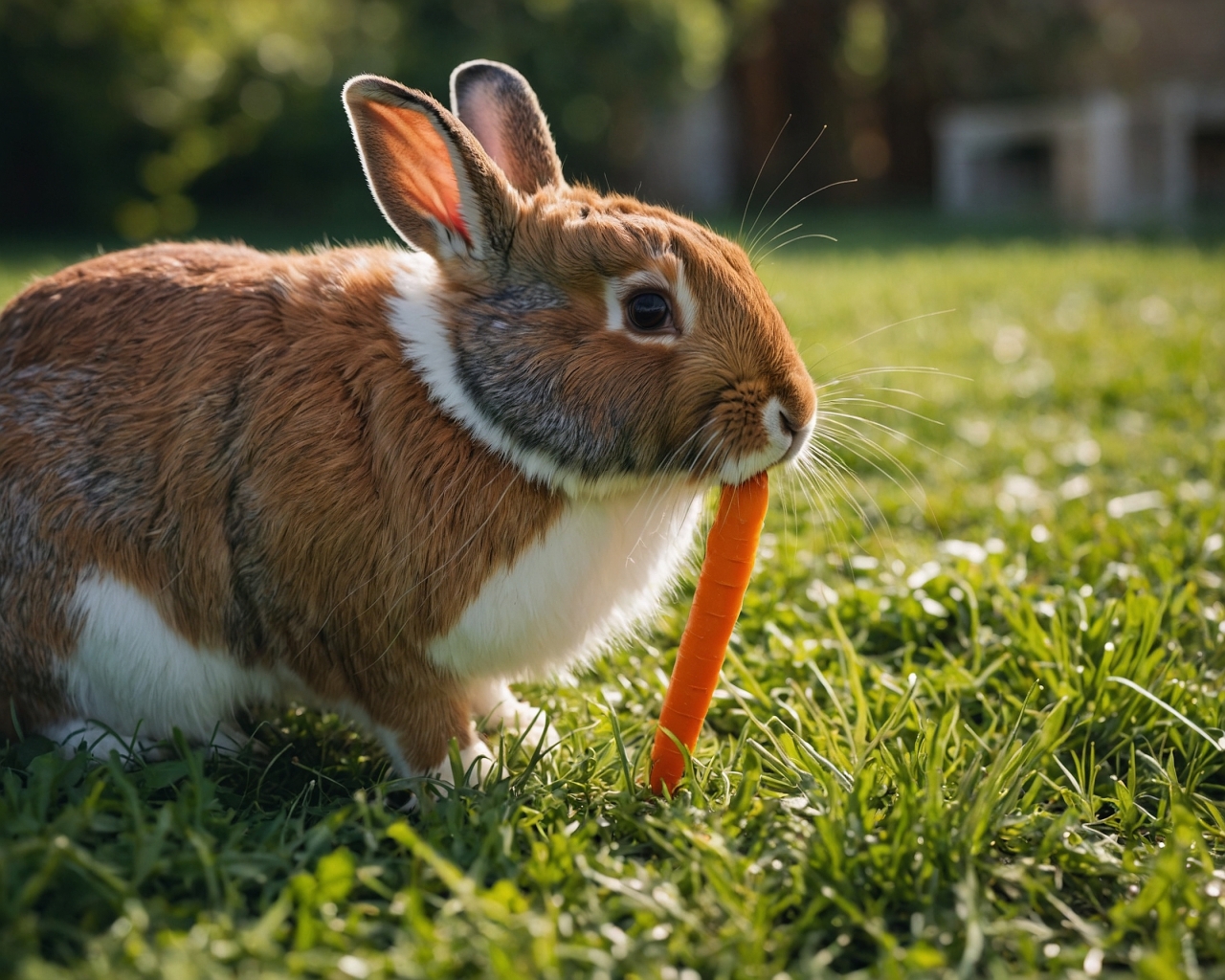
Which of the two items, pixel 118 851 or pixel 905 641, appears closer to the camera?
pixel 118 851

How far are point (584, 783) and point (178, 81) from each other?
1073cm

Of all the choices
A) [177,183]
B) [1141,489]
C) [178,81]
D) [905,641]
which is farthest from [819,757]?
[177,183]

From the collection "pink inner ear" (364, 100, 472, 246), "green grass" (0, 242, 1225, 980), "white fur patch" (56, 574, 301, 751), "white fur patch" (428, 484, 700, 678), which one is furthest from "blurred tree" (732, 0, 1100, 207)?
"white fur patch" (56, 574, 301, 751)

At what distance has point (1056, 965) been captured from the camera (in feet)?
5.55

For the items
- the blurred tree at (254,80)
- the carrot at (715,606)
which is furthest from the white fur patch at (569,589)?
the blurred tree at (254,80)

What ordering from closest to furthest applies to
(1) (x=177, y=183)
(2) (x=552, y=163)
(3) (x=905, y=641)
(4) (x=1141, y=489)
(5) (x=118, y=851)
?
(5) (x=118, y=851) → (2) (x=552, y=163) → (3) (x=905, y=641) → (4) (x=1141, y=489) → (1) (x=177, y=183)

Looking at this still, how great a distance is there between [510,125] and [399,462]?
0.95m

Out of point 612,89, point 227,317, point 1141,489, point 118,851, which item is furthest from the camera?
point 612,89

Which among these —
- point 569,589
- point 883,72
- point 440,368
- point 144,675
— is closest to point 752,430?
point 569,589

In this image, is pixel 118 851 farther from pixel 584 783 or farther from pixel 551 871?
Result: pixel 584 783

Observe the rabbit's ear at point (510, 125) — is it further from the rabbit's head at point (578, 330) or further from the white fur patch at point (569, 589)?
the white fur patch at point (569, 589)

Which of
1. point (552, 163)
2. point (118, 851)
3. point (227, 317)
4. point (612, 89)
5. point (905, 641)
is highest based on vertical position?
point (612, 89)

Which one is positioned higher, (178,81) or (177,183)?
(178,81)

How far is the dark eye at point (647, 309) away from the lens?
7.39 feet
